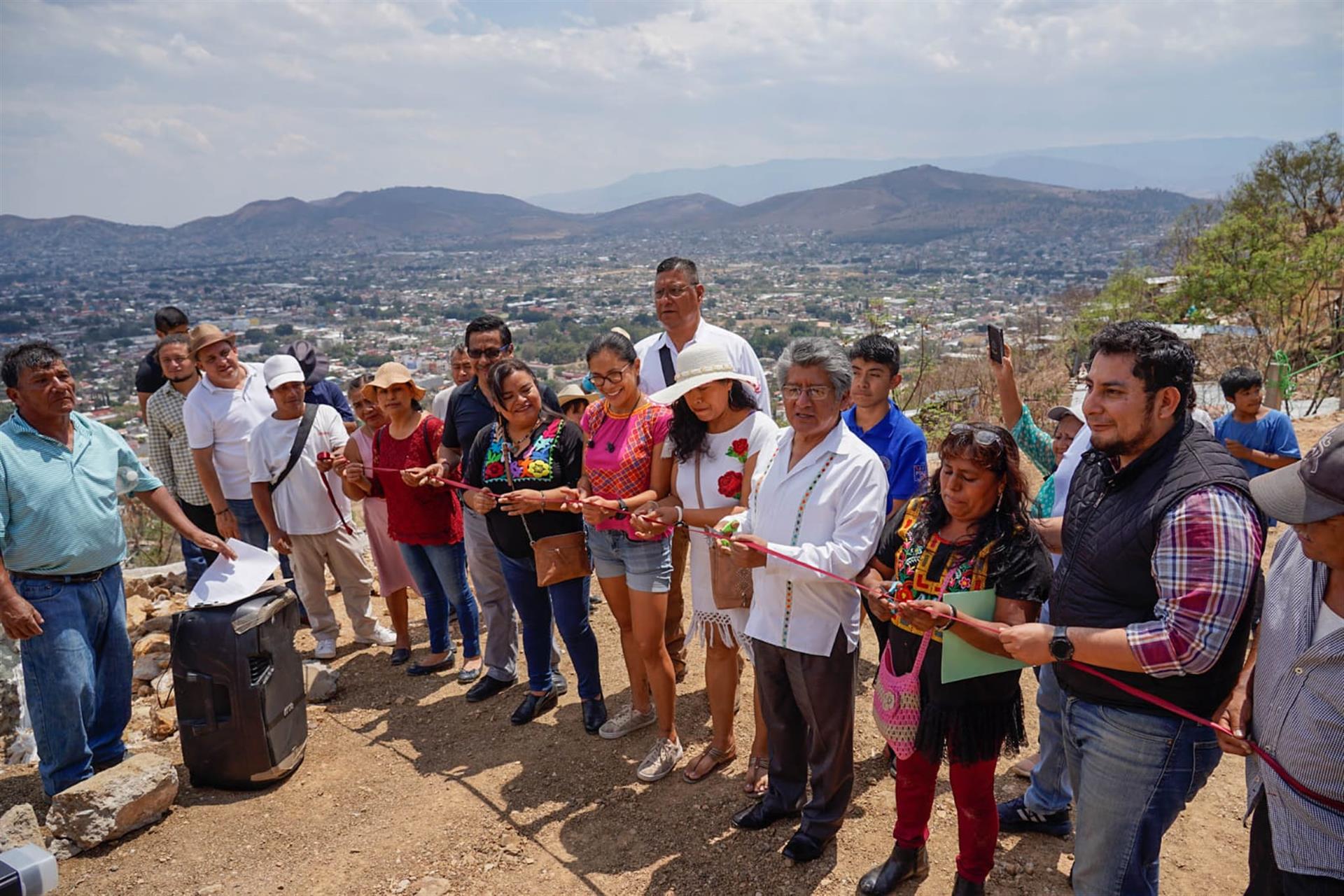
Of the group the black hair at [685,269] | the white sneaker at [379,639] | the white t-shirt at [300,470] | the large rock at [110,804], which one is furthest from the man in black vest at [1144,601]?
the white sneaker at [379,639]

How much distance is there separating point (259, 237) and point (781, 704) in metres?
130

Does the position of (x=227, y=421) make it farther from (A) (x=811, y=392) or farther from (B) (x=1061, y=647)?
(B) (x=1061, y=647)

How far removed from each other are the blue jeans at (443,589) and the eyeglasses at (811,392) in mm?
2900

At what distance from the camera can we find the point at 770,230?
11694cm

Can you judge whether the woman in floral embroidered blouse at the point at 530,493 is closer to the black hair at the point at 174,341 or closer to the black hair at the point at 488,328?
the black hair at the point at 488,328

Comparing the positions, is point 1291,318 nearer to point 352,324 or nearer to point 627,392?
point 627,392

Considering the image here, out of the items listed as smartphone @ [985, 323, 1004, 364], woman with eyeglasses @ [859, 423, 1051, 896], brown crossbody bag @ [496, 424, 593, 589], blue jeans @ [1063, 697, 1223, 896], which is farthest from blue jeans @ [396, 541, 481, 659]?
blue jeans @ [1063, 697, 1223, 896]

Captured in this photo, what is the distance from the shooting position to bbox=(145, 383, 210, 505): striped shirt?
18.9 feet

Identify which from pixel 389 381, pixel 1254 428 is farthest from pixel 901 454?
pixel 1254 428

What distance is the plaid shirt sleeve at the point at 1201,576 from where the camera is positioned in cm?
200

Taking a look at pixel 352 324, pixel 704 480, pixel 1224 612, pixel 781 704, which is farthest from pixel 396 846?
pixel 352 324

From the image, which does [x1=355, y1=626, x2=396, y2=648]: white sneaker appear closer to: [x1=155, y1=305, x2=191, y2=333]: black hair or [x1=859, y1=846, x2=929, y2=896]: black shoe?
[x1=155, y1=305, x2=191, y2=333]: black hair

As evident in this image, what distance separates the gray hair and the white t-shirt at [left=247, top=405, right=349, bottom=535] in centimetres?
349

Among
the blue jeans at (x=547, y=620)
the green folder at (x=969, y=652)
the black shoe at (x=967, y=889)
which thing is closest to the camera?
the green folder at (x=969, y=652)
